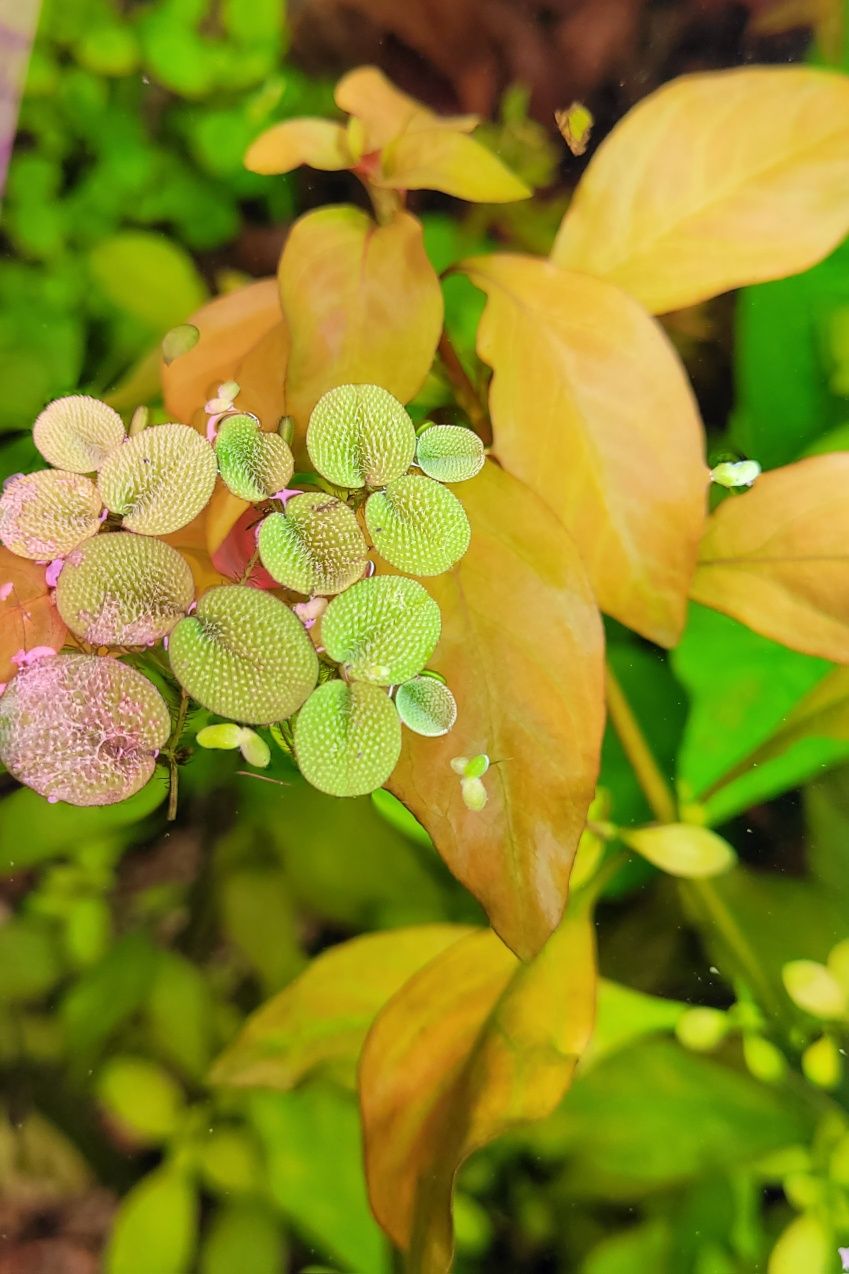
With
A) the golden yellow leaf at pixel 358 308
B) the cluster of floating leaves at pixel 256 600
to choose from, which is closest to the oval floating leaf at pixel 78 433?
the cluster of floating leaves at pixel 256 600

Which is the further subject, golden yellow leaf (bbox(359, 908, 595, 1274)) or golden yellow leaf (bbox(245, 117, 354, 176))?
golden yellow leaf (bbox(245, 117, 354, 176))

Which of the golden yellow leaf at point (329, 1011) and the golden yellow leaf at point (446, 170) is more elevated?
the golden yellow leaf at point (446, 170)

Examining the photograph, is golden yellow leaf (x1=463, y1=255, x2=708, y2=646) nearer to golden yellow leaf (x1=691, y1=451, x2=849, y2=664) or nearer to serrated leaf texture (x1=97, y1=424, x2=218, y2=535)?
golden yellow leaf (x1=691, y1=451, x2=849, y2=664)

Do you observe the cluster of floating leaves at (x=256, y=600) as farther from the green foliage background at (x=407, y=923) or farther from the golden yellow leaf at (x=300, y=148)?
the golden yellow leaf at (x=300, y=148)

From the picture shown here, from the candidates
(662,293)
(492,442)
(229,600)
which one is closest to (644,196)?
(662,293)

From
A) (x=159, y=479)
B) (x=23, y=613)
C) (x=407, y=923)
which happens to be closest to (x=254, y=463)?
(x=159, y=479)

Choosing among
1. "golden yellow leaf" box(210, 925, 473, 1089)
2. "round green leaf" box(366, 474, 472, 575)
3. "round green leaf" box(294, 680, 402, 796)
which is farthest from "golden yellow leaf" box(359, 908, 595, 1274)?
"round green leaf" box(366, 474, 472, 575)
